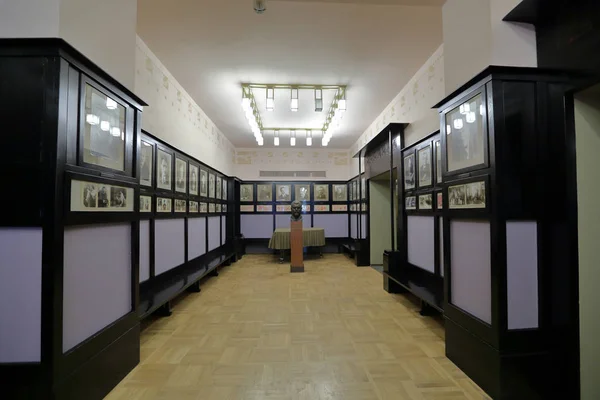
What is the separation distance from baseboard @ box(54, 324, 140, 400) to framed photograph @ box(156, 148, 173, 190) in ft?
7.46

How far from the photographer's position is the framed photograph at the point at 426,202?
4.16 meters

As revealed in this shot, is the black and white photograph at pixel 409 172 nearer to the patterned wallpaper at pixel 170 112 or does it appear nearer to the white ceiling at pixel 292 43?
the white ceiling at pixel 292 43

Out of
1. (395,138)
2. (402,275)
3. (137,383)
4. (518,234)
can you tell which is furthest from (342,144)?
(137,383)

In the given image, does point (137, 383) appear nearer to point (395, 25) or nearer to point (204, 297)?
point (204, 297)

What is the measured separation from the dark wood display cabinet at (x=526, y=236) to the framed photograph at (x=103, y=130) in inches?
111

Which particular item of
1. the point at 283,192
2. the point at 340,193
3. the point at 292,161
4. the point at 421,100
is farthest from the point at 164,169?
the point at 340,193

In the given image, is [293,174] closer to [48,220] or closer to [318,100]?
[318,100]

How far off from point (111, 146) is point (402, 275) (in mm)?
4353

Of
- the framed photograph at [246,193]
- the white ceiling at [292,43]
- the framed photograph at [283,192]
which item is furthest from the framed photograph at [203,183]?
the framed photograph at [283,192]

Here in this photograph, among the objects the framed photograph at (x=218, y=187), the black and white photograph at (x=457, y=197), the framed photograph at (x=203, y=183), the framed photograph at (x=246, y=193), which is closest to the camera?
the black and white photograph at (x=457, y=197)

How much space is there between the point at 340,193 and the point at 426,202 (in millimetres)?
6091

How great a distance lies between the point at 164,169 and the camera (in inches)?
174

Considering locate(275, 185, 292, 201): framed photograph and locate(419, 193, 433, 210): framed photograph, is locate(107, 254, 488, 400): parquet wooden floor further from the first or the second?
locate(275, 185, 292, 201): framed photograph

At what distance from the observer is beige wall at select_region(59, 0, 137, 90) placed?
74.6 inches
